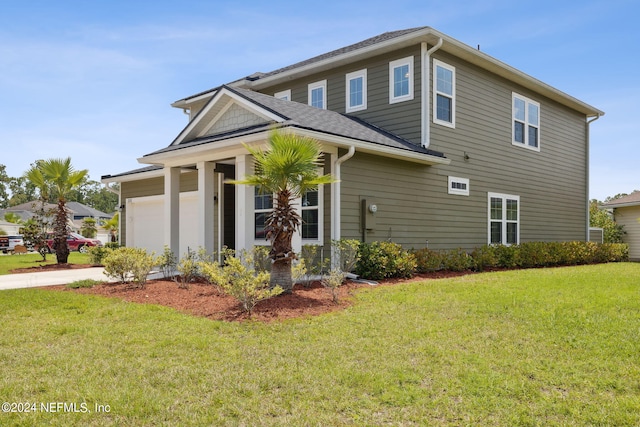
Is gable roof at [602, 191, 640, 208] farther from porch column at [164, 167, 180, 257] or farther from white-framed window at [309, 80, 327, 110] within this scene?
porch column at [164, 167, 180, 257]

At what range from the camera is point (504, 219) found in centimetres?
1585

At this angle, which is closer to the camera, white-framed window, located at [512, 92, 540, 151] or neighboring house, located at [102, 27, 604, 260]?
neighboring house, located at [102, 27, 604, 260]

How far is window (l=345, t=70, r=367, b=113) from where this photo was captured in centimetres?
1409

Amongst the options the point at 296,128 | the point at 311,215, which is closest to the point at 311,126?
the point at 296,128

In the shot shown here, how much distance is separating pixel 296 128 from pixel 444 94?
5.93m

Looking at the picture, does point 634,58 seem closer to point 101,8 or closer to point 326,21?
point 326,21

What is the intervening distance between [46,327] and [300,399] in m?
4.08

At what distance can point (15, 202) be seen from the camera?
234ft

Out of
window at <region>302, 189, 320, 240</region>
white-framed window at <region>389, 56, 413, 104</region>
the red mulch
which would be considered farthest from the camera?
white-framed window at <region>389, 56, 413, 104</region>

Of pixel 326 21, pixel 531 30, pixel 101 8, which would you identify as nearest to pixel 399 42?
pixel 326 21

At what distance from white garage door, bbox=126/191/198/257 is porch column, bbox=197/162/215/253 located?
124 inches

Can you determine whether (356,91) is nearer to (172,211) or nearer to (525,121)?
(172,211)

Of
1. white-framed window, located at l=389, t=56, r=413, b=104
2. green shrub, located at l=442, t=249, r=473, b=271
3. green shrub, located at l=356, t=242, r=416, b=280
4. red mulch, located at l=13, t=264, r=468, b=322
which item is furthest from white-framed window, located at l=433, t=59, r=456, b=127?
red mulch, located at l=13, t=264, r=468, b=322

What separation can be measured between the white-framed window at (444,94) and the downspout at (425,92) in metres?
0.40
